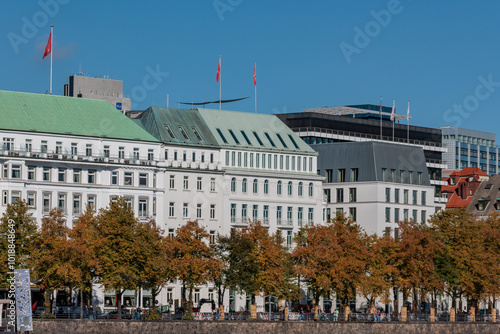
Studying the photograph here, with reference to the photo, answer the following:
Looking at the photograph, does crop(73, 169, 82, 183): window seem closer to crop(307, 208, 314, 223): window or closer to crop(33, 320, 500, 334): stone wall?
crop(33, 320, 500, 334): stone wall

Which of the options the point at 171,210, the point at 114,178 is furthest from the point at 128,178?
the point at 171,210

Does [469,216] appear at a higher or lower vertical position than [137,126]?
lower

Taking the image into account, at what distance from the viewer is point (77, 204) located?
534 feet

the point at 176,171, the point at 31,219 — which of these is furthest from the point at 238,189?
the point at 31,219

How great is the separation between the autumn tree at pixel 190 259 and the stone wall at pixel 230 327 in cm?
1459

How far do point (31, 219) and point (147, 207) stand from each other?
25.3 meters

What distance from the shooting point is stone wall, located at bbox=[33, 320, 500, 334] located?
128 meters

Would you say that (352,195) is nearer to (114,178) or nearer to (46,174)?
(114,178)

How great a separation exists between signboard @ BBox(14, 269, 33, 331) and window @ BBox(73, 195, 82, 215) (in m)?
51.8

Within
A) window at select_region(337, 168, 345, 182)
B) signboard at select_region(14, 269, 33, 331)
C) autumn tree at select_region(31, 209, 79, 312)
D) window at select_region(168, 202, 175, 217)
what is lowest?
signboard at select_region(14, 269, 33, 331)

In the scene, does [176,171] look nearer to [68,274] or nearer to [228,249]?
[228,249]

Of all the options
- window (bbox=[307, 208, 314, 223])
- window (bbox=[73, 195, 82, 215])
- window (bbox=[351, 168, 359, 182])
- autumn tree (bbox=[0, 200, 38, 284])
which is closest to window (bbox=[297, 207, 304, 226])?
window (bbox=[307, 208, 314, 223])

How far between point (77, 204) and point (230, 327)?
35377mm

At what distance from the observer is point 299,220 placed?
7244 inches
